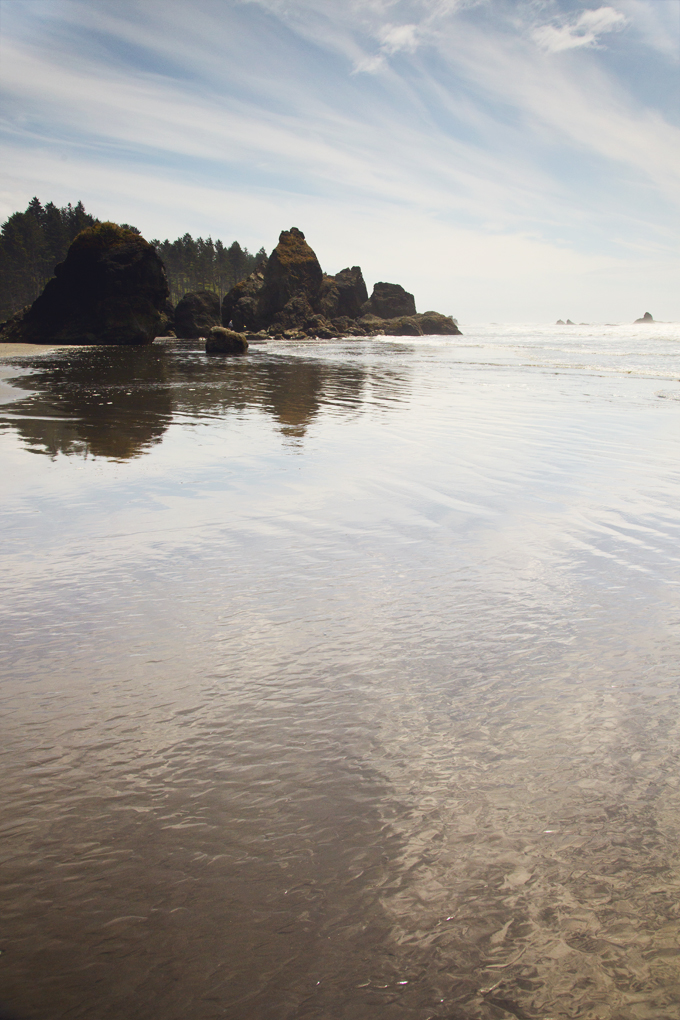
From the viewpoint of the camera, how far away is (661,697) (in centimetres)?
226

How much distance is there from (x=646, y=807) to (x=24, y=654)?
2433mm

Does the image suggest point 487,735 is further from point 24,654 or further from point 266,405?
point 266,405

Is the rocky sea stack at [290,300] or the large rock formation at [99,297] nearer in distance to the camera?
the large rock formation at [99,297]

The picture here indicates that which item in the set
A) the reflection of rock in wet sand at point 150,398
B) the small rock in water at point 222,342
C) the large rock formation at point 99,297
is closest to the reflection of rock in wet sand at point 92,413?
the reflection of rock in wet sand at point 150,398

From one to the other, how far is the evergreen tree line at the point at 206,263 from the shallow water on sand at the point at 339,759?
4168 inches

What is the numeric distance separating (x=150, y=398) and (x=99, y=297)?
1308 inches

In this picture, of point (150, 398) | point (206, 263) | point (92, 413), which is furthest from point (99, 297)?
point (206, 263)

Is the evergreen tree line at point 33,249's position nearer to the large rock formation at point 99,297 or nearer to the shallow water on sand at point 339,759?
the large rock formation at point 99,297

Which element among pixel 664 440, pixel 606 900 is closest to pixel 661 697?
pixel 606 900

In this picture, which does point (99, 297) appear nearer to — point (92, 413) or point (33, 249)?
point (92, 413)

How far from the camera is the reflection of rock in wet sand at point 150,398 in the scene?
7953 millimetres

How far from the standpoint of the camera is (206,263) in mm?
99875

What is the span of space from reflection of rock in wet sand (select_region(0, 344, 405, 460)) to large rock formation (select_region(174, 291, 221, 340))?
33059 mm

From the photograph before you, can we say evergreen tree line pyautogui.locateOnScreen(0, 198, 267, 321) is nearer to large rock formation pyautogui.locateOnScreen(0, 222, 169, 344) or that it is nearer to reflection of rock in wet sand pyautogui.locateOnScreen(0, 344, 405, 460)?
large rock formation pyautogui.locateOnScreen(0, 222, 169, 344)
